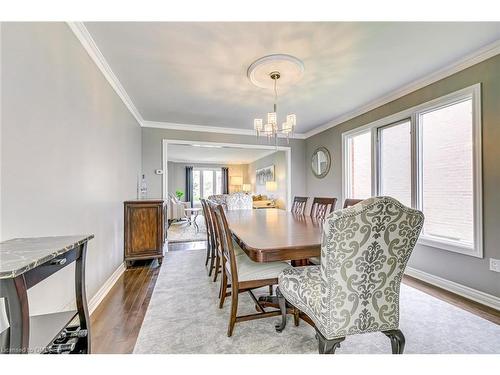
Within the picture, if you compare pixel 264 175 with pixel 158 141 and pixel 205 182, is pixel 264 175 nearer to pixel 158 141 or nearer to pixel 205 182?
pixel 205 182

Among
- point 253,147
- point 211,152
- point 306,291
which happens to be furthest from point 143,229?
point 211,152

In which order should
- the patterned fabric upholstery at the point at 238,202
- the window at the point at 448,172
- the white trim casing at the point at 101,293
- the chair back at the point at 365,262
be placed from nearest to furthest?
the chair back at the point at 365,262
the white trim casing at the point at 101,293
the window at the point at 448,172
the patterned fabric upholstery at the point at 238,202

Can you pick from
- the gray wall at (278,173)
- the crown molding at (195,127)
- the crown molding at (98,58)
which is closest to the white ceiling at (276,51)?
the crown molding at (98,58)

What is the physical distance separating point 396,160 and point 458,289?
1.73 metres

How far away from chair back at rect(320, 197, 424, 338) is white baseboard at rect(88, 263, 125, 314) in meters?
2.16

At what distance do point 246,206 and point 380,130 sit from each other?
8.59 feet

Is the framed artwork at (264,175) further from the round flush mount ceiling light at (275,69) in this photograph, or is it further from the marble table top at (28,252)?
the marble table top at (28,252)

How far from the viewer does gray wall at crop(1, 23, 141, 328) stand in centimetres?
120

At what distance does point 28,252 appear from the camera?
3.02 ft

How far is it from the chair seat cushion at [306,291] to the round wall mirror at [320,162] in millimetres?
3601

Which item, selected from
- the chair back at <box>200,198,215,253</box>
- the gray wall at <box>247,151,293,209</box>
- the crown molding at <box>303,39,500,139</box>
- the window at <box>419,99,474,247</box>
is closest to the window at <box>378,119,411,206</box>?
the window at <box>419,99,474,247</box>

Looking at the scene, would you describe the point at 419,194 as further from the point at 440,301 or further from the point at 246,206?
the point at 246,206

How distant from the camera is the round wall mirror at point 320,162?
479 cm
